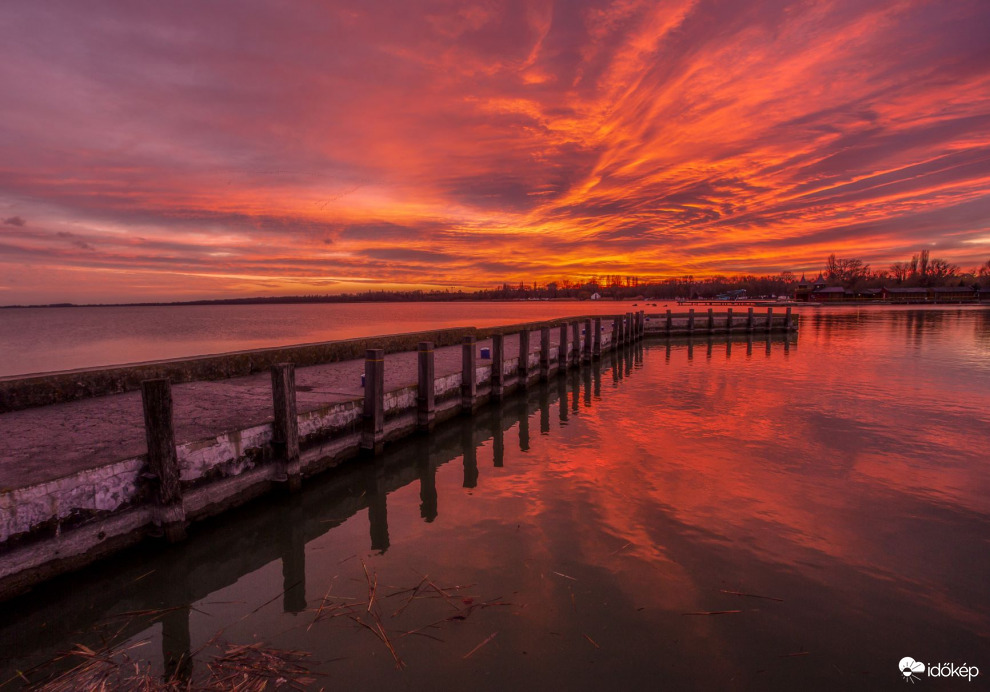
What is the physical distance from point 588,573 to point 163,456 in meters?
6.45

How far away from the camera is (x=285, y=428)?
827 cm

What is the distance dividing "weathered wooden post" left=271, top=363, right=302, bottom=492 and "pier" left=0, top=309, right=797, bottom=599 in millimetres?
24

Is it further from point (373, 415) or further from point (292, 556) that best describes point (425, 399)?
point (292, 556)

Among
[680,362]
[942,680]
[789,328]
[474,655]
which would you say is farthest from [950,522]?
[789,328]

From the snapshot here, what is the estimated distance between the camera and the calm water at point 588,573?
4906 millimetres

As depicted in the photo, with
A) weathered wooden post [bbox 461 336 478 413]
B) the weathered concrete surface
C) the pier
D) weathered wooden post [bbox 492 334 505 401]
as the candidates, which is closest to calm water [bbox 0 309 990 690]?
the pier

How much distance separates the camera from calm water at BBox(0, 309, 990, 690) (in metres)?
4.91

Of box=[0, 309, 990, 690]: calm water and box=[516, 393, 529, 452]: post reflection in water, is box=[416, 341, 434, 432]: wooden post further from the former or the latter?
box=[516, 393, 529, 452]: post reflection in water

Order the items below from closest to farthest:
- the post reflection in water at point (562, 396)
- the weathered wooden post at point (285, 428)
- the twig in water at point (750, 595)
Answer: the twig in water at point (750, 595) < the weathered wooden post at point (285, 428) < the post reflection in water at point (562, 396)

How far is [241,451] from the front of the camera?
7.80 metres

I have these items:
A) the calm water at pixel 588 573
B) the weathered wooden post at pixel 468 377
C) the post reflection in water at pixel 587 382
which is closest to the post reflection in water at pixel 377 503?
the calm water at pixel 588 573

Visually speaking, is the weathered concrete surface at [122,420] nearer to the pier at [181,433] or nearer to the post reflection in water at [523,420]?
the pier at [181,433]

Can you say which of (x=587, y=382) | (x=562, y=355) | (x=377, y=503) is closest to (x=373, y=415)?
(x=377, y=503)

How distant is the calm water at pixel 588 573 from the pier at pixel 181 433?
52 cm
